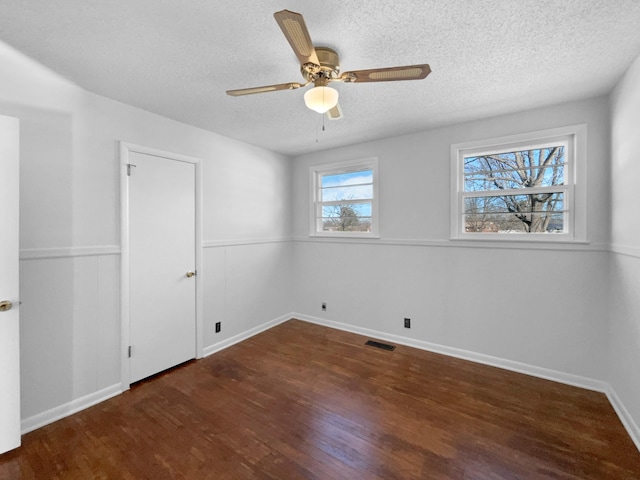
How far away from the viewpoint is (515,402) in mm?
2229

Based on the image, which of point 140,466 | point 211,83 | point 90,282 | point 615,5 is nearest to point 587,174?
point 615,5

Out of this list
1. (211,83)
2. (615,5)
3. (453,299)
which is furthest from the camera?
(453,299)

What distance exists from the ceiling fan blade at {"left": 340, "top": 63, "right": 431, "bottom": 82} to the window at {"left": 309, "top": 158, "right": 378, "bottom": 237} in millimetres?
2009

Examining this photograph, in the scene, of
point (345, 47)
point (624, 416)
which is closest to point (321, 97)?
point (345, 47)

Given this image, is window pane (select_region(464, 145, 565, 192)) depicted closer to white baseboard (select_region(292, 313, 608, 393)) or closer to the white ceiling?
the white ceiling

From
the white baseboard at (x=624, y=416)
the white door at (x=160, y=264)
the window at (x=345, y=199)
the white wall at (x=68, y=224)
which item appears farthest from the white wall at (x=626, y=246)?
the white door at (x=160, y=264)

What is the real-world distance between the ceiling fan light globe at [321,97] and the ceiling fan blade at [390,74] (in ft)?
0.36

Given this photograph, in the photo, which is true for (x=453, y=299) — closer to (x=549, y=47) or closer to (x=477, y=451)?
(x=477, y=451)

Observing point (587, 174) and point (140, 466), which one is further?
point (587, 174)

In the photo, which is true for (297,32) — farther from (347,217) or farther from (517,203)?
(347,217)

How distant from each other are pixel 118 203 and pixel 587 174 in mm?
4113

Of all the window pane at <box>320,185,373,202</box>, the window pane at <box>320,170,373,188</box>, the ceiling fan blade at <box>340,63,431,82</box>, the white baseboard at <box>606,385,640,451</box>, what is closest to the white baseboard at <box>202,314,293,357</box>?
the window pane at <box>320,185,373,202</box>

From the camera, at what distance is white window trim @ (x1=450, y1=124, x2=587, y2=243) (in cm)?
243

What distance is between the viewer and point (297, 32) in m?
1.22
